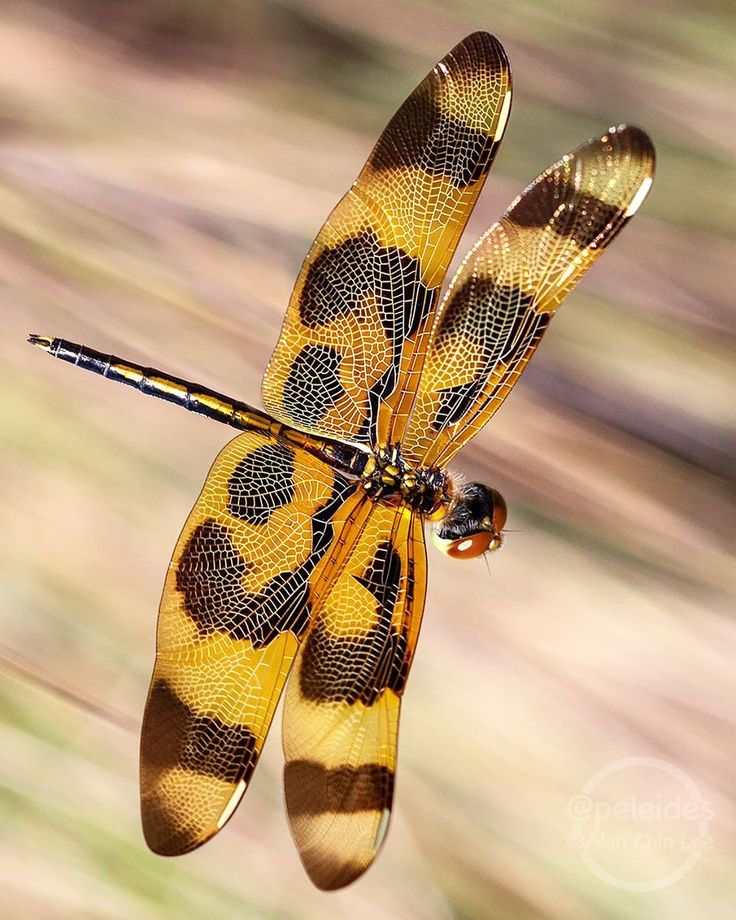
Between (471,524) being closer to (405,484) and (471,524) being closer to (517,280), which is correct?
(405,484)

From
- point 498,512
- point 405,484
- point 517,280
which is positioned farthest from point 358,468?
point 517,280

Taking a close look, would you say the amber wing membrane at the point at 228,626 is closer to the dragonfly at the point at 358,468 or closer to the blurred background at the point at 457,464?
the dragonfly at the point at 358,468

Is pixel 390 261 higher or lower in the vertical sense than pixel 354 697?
higher

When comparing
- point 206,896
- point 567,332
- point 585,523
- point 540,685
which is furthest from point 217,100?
point 206,896

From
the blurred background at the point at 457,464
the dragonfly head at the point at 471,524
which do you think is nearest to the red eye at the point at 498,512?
the dragonfly head at the point at 471,524

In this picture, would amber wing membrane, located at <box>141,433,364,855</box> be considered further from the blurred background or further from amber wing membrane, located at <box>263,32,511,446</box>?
the blurred background
